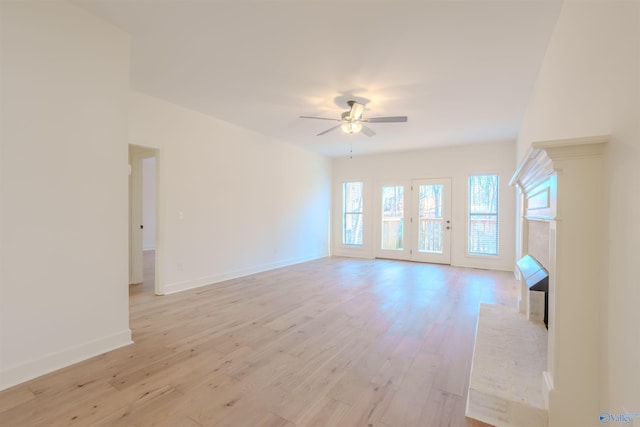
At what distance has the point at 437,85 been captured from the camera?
11.0 feet

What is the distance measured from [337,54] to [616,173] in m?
2.32

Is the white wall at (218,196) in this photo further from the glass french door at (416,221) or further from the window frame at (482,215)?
the window frame at (482,215)

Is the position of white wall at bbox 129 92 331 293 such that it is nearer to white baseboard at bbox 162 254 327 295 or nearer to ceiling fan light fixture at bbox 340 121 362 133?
white baseboard at bbox 162 254 327 295

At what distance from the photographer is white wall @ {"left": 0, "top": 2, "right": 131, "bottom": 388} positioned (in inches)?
75.4

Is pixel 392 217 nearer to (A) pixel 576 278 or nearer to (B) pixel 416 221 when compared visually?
(B) pixel 416 221

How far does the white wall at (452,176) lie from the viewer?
596 centimetres

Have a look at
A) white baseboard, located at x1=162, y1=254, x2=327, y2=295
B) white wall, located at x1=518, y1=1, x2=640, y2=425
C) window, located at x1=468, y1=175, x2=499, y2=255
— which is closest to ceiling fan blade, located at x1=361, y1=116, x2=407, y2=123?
white wall, located at x1=518, y1=1, x2=640, y2=425

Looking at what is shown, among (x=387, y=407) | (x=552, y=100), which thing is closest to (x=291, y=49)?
(x=552, y=100)

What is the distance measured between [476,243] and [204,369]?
238 inches

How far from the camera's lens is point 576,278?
1367mm

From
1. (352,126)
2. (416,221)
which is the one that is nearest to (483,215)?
(416,221)

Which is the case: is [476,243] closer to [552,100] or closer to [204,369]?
[552,100]

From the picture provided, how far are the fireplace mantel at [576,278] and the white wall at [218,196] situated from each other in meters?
4.21

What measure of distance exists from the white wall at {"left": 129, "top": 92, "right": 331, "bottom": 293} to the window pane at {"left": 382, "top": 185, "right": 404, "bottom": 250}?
6.85 feet
